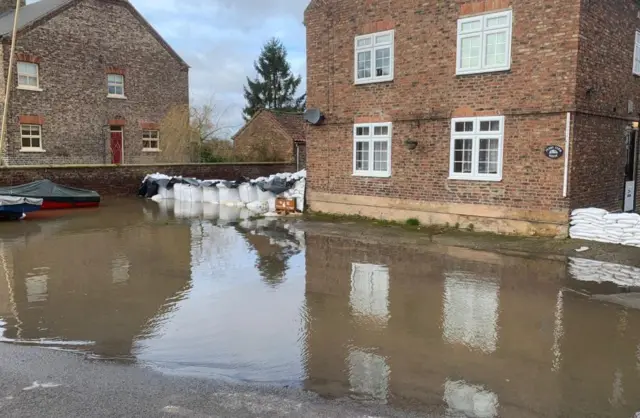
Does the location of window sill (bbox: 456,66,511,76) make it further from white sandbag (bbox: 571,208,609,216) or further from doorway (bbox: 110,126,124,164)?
doorway (bbox: 110,126,124,164)

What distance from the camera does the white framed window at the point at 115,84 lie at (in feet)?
97.8

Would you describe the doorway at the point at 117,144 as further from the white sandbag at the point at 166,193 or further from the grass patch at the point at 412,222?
the grass patch at the point at 412,222

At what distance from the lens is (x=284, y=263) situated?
10328 mm

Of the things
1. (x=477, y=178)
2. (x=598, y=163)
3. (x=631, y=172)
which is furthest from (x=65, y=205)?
(x=631, y=172)

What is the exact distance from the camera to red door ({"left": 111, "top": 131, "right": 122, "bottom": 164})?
30.2 m

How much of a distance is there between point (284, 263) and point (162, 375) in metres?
5.30

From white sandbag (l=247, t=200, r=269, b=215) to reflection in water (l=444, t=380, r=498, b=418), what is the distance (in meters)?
13.8

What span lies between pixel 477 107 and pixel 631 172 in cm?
501

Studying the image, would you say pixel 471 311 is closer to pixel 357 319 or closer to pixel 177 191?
pixel 357 319

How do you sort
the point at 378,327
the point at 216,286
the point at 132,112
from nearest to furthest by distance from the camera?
the point at 378,327, the point at 216,286, the point at 132,112

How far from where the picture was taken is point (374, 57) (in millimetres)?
14969

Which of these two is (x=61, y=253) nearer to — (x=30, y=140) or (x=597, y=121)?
(x=597, y=121)

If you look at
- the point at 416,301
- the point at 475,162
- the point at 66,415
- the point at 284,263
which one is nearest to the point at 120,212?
the point at 284,263

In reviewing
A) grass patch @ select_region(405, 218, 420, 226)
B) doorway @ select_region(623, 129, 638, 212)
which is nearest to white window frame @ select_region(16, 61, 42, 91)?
grass patch @ select_region(405, 218, 420, 226)
